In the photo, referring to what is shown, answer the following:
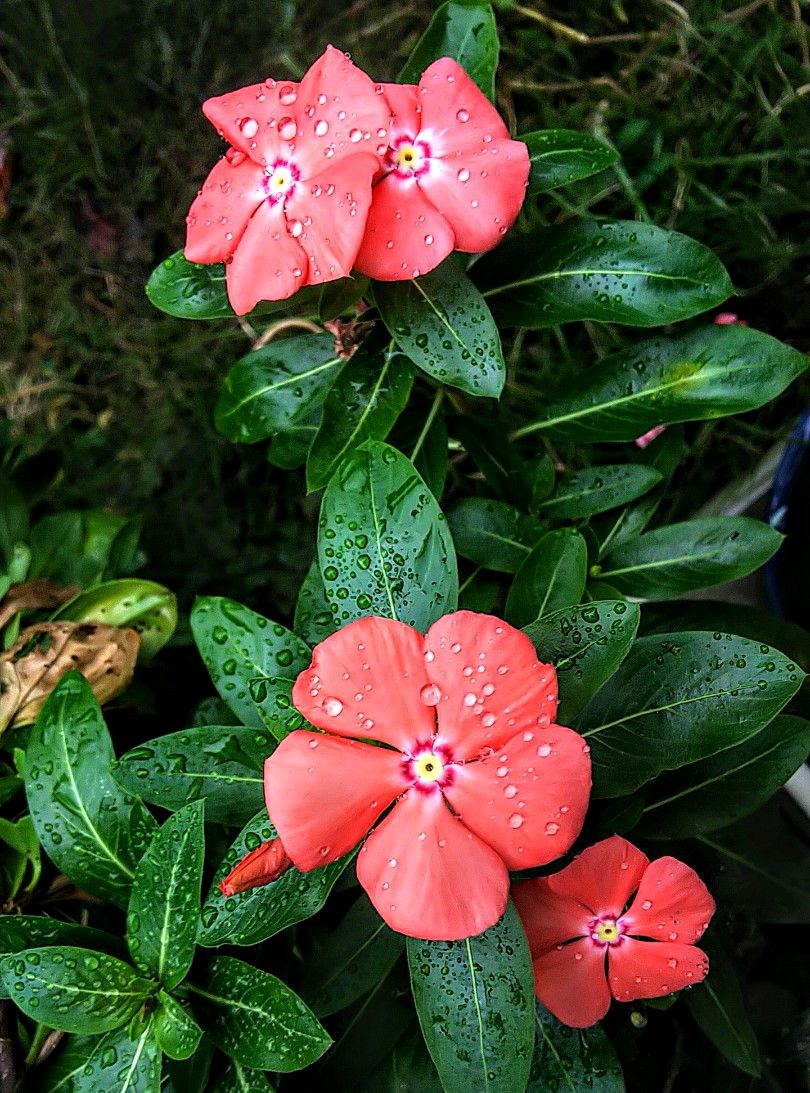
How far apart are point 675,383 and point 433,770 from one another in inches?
23.4

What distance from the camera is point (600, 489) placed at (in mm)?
1151

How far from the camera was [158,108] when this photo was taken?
196 cm

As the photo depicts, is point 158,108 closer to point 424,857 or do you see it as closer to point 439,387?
point 439,387

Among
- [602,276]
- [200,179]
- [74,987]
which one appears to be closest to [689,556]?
[602,276]

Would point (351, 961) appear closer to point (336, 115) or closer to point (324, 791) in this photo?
point (324, 791)

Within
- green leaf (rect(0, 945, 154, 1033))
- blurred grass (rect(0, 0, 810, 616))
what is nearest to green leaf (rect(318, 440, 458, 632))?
green leaf (rect(0, 945, 154, 1033))

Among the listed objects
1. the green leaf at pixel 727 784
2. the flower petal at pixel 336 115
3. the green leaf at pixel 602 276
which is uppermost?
the flower petal at pixel 336 115

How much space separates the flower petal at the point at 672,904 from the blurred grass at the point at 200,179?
92 cm

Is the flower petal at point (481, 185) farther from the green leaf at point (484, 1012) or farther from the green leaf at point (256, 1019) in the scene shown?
the green leaf at point (256, 1019)

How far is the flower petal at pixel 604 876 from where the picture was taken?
2.67 feet

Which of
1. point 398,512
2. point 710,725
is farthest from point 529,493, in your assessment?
point 710,725

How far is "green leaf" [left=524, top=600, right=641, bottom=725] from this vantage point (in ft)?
2.59

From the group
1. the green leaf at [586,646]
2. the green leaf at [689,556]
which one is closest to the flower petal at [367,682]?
the green leaf at [586,646]

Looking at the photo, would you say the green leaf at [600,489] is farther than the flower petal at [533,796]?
Yes
